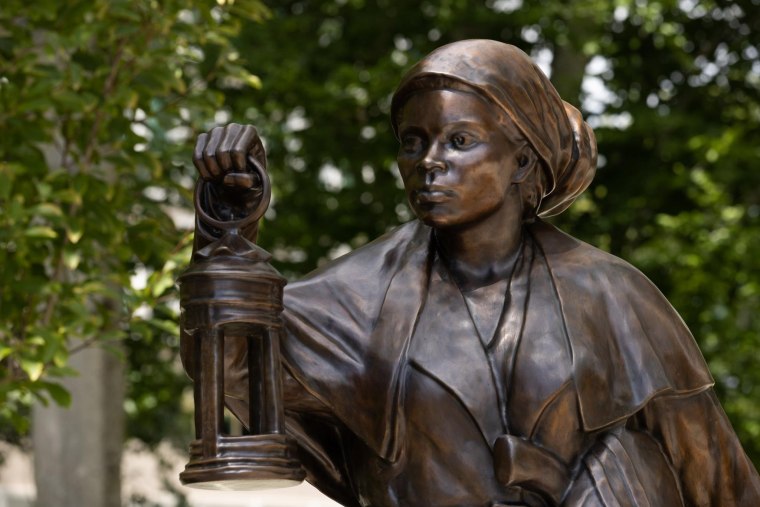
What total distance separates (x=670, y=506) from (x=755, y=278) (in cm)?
786

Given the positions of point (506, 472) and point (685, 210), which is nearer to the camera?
point (506, 472)

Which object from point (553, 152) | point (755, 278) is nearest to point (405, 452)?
point (553, 152)

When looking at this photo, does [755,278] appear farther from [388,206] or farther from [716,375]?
[388,206]

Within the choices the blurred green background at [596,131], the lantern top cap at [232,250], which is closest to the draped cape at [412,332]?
the lantern top cap at [232,250]

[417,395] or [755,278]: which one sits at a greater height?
[755,278]

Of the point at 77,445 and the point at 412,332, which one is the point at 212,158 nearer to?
the point at 412,332

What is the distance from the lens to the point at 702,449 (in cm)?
431

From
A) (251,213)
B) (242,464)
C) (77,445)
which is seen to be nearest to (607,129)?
(77,445)

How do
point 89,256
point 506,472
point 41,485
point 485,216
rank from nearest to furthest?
point 506,472 < point 485,216 < point 89,256 < point 41,485

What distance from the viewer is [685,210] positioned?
40.2 feet

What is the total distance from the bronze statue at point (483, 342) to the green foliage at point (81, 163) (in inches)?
91.0

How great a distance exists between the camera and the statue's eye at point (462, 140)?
13.5 feet

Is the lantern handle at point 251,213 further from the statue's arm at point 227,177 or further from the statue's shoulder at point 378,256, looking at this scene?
the statue's shoulder at point 378,256

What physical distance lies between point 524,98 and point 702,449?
100cm
